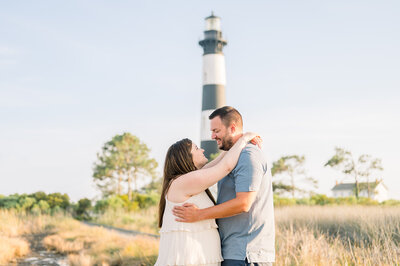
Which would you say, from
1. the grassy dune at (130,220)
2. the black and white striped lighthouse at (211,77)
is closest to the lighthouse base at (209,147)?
the black and white striped lighthouse at (211,77)

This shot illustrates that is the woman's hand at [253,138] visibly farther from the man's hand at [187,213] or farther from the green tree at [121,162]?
the green tree at [121,162]

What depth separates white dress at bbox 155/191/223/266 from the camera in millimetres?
2902

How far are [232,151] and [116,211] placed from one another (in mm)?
18216

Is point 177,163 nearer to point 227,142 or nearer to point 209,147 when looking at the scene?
point 227,142

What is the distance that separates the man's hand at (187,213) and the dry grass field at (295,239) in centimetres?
296

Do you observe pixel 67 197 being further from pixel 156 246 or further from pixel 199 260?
pixel 199 260

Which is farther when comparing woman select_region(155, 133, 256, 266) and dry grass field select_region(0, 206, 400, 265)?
dry grass field select_region(0, 206, 400, 265)

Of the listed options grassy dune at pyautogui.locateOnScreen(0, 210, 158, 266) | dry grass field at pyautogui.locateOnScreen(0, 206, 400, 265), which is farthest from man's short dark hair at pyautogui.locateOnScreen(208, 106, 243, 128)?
grassy dune at pyautogui.locateOnScreen(0, 210, 158, 266)

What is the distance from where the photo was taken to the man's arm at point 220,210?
2859 mm

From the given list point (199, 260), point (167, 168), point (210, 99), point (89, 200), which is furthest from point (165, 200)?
point (210, 99)

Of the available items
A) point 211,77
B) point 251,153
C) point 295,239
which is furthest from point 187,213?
point 211,77

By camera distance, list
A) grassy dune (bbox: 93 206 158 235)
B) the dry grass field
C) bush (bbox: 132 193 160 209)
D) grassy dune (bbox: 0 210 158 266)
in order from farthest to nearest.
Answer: bush (bbox: 132 193 160 209), grassy dune (bbox: 93 206 158 235), grassy dune (bbox: 0 210 158 266), the dry grass field

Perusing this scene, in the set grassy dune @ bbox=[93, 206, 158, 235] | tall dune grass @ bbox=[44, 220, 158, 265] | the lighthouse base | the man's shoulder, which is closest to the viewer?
the man's shoulder

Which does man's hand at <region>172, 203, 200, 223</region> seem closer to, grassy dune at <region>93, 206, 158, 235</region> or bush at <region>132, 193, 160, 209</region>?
grassy dune at <region>93, 206, 158, 235</region>
